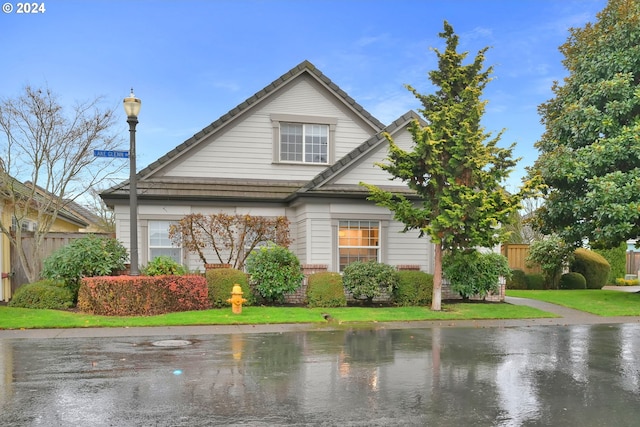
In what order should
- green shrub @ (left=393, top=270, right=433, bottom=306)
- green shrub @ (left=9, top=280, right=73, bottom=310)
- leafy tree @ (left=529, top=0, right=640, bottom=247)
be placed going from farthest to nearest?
leafy tree @ (left=529, top=0, right=640, bottom=247) → green shrub @ (left=393, top=270, right=433, bottom=306) → green shrub @ (left=9, top=280, right=73, bottom=310)

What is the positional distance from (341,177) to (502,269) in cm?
600

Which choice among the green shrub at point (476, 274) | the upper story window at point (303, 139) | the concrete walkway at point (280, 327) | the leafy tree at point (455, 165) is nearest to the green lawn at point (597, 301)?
the concrete walkway at point (280, 327)

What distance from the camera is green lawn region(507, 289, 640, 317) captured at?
48.9 ft

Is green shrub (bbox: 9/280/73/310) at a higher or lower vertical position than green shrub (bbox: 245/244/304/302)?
lower

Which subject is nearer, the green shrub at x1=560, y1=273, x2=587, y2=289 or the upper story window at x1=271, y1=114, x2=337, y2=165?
the upper story window at x1=271, y1=114, x2=337, y2=165

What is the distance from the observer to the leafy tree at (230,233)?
16.0 meters

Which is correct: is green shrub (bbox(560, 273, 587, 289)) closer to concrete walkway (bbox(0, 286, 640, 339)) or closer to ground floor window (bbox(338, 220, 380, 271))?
concrete walkway (bbox(0, 286, 640, 339))

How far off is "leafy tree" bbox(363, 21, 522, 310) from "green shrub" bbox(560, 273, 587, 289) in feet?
38.2

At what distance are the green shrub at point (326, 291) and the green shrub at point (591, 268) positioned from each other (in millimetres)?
14795

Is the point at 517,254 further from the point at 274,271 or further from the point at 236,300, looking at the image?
the point at 236,300

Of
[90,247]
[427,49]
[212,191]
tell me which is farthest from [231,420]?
[212,191]

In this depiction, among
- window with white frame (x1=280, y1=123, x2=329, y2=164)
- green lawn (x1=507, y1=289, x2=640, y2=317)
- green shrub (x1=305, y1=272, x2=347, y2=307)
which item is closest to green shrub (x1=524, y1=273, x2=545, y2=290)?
green lawn (x1=507, y1=289, x2=640, y2=317)

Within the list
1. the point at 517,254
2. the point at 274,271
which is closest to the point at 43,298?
the point at 274,271

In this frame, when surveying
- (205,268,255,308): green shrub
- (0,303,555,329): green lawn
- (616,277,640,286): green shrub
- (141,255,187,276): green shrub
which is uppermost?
(141,255,187,276): green shrub
